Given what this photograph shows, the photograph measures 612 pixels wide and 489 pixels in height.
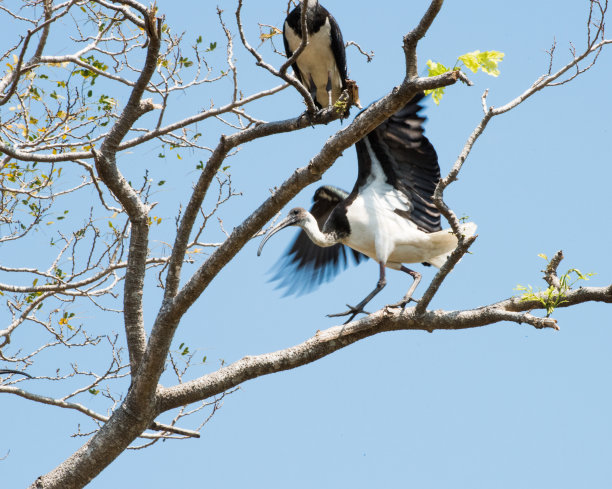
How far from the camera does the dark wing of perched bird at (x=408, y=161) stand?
239 inches

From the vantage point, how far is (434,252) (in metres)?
6.28

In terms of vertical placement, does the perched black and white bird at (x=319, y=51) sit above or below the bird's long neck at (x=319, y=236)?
above

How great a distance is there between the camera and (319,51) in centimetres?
683

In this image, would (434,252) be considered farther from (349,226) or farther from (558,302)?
(558,302)

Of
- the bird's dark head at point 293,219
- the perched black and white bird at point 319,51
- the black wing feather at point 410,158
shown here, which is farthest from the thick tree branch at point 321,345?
the perched black and white bird at point 319,51

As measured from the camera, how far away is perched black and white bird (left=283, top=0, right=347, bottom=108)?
6.64 m

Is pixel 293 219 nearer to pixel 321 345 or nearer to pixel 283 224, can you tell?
pixel 283 224

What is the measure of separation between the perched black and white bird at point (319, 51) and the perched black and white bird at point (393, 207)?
0.67 meters

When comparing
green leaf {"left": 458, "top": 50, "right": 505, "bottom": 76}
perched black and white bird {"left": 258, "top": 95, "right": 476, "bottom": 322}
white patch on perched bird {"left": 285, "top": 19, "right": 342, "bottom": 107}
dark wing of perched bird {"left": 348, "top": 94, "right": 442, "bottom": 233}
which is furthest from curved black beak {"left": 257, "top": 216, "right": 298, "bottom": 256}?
green leaf {"left": 458, "top": 50, "right": 505, "bottom": 76}

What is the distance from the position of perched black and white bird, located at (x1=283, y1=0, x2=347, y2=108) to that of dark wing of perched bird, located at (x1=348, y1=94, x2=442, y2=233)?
0.61 metres

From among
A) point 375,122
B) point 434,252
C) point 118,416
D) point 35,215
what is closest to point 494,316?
point 375,122

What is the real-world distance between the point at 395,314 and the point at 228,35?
2408 mm

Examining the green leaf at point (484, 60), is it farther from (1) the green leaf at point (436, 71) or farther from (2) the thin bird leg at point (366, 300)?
(2) the thin bird leg at point (366, 300)

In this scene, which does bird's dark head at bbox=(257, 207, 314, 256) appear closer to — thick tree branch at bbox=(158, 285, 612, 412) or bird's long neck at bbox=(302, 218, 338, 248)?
bird's long neck at bbox=(302, 218, 338, 248)
